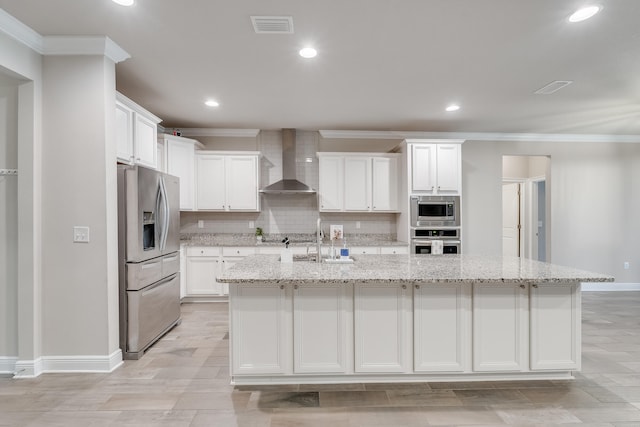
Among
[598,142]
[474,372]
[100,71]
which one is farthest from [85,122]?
[598,142]

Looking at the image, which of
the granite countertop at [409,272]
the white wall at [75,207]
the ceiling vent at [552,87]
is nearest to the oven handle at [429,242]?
the granite countertop at [409,272]

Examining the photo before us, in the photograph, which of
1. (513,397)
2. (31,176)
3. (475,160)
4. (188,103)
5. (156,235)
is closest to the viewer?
(513,397)

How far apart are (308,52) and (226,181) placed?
2.84 meters

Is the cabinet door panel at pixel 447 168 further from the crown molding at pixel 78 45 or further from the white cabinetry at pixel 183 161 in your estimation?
the crown molding at pixel 78 45

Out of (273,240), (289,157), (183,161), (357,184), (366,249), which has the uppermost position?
(289,157)

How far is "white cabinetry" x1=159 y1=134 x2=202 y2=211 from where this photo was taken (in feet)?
15.8

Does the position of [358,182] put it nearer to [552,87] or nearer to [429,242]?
[429,242]

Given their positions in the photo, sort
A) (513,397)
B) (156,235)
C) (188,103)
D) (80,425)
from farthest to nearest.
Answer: (188,103) < (156,235) < (513,397) < (80,425)

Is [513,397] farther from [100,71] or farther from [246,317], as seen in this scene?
[100,71]

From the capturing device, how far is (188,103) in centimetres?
415

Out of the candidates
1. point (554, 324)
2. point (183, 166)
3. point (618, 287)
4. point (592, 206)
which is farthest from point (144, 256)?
point (618, 287)

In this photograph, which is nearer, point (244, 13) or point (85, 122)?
point (244, 13)

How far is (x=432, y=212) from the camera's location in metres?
4.99

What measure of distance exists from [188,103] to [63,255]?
230 centimetres
